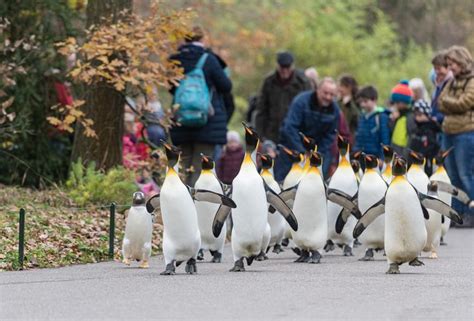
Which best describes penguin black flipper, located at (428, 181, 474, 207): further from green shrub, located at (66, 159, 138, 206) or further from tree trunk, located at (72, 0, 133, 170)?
tree trunk, located at (72, 0, 133, 170)

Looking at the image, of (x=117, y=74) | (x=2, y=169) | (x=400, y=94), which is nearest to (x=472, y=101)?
(x=400, y=94)

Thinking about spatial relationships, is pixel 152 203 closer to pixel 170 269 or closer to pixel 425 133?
pixel 170 269

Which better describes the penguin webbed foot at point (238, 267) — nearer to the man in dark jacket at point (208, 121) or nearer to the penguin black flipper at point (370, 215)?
the penguin black flipper at point (370, 215)

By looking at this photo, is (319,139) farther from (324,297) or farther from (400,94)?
(324,297)

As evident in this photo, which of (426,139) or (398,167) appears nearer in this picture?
(398,167)

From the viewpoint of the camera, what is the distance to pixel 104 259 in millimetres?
14250

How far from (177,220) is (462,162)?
845 centimetres

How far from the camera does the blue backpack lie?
17953mm

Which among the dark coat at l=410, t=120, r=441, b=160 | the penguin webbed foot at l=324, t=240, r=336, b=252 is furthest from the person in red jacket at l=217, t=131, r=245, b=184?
the penguin webbed foot at l=324, t=240, r=336, b=252

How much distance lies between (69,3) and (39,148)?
218 centimetres

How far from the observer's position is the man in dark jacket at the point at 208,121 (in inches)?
720

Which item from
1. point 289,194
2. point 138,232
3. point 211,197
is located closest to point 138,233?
point 138,232

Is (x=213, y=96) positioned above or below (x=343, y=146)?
above

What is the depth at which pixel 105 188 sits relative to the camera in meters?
16.6
